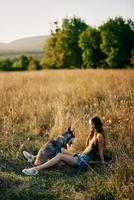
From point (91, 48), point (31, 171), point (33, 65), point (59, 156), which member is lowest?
point (31, 171)

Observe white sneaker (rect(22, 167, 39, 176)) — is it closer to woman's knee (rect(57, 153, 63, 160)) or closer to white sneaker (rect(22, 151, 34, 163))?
woman's knee (rect(57, 153, 63, 160))

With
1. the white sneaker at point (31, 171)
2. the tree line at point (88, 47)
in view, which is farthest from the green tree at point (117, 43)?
the white sneaker at point (31, 171)

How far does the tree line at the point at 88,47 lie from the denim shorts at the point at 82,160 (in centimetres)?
2998

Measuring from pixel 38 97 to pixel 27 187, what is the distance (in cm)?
→ 627

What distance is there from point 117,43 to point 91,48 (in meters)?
3.32

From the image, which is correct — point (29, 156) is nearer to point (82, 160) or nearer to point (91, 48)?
point (82, 160)

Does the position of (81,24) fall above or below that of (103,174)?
above

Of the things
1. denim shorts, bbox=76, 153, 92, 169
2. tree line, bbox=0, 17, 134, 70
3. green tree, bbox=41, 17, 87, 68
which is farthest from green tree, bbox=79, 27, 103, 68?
denim shorts, bbox=76, 153, 92, 169

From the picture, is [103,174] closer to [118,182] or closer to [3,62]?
[118,182]

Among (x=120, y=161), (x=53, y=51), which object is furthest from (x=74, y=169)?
(x=53, y=51)

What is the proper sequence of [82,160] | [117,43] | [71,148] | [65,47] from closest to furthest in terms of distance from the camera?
[82,160]
[71,148]
[117,43]
[65,47]

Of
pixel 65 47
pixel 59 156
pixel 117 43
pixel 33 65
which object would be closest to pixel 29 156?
pixel 59 156

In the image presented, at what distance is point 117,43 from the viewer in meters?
40.8

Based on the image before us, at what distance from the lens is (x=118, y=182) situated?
5395 millimetres
